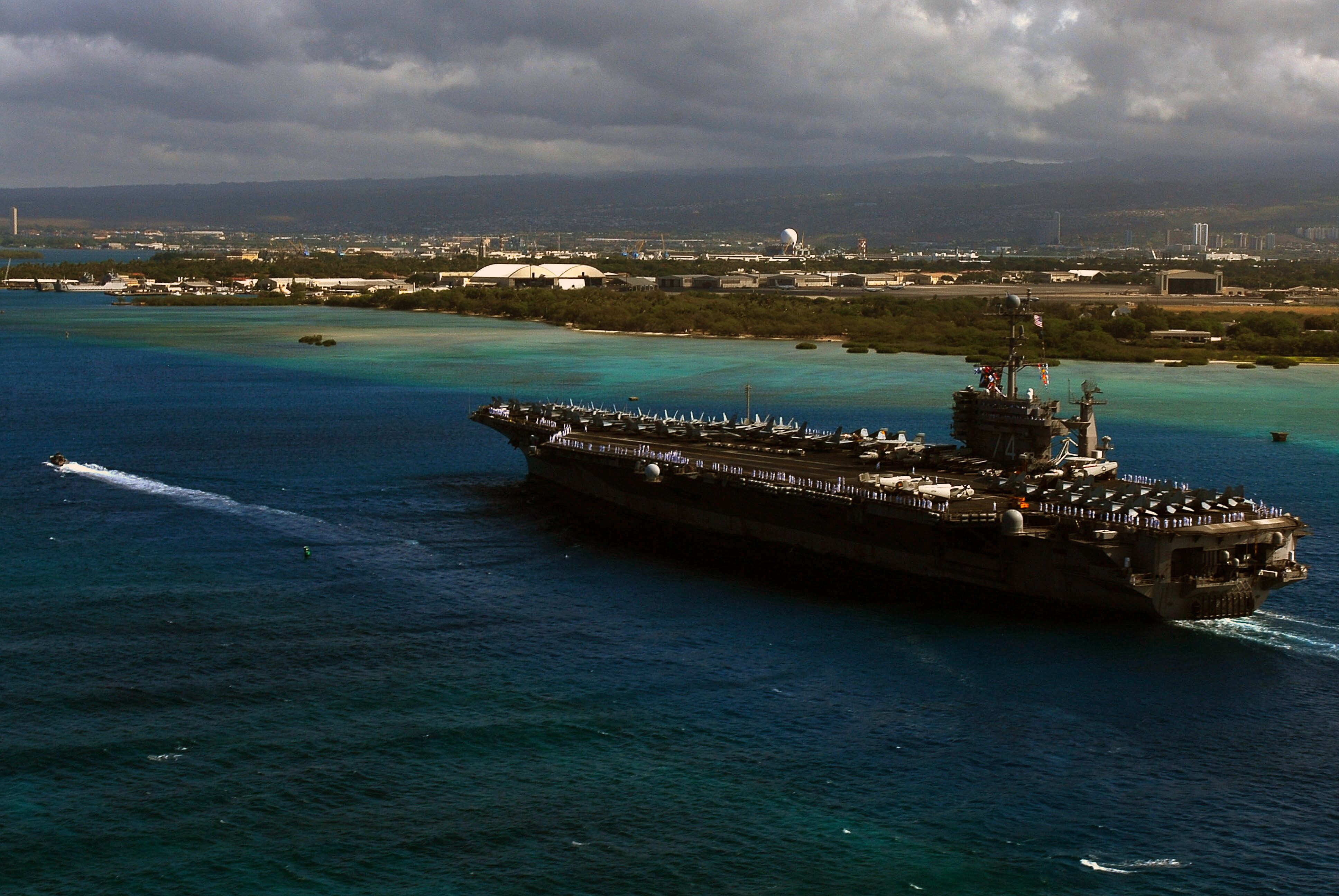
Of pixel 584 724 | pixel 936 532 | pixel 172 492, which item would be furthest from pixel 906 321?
pixel 584 724

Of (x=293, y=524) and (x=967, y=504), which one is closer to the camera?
(x=967, y=504)

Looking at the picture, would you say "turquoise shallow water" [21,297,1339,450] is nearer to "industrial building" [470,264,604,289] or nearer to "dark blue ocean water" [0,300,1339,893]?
"dark blue ocean water" [0,300,1339,893]

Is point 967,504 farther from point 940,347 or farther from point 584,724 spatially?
point 940,347

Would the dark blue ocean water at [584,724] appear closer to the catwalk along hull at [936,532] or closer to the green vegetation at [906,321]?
the catwalk along hull at [936,532]

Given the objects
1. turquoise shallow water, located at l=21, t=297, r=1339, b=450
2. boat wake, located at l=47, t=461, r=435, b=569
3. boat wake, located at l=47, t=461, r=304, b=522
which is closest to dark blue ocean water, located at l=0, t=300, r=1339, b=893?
boat wake, located at l=47, t=461, r=435, b=569

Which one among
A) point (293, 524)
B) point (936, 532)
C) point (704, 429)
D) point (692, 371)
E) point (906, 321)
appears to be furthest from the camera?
point (906, 321)

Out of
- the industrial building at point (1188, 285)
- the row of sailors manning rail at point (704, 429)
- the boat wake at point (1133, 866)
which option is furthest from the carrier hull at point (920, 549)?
the industrial building at point (1188, 285)
